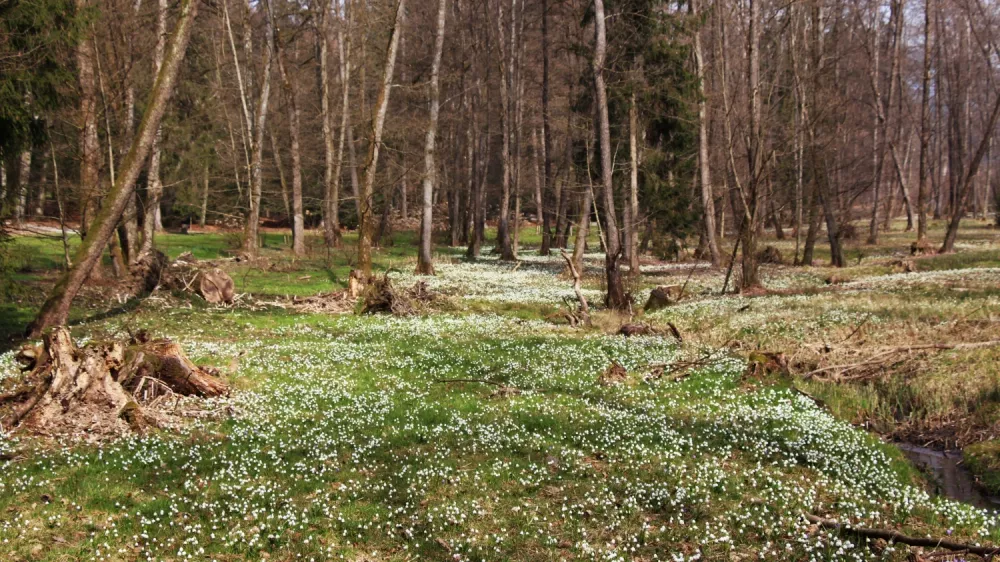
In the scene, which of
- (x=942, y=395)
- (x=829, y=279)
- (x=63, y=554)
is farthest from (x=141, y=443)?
(x=829, y=279)

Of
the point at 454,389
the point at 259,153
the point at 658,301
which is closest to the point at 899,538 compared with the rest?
the point at 454,389

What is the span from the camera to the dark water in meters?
8.88

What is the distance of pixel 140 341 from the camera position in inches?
479

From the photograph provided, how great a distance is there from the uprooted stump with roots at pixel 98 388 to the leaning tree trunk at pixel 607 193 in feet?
48.0

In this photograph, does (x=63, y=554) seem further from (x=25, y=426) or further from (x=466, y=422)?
(x=466, y=422)

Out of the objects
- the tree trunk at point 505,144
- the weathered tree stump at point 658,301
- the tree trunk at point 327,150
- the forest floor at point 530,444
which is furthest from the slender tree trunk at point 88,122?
the tree trunk at point 505,144

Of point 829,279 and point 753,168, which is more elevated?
point 753,168

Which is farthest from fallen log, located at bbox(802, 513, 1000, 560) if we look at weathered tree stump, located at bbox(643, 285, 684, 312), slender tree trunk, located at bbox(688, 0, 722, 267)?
slender tree trunk, located at bbox(688, 0, 722, 267)

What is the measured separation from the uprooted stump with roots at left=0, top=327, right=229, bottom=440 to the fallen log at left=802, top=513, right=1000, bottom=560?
9.03 metres

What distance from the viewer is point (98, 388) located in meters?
10.1

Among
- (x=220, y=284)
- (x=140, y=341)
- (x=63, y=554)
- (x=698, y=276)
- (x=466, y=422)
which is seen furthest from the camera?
(x=698, y=276)

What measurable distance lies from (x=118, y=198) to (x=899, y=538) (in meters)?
14.5

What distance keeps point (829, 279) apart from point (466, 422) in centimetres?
2319

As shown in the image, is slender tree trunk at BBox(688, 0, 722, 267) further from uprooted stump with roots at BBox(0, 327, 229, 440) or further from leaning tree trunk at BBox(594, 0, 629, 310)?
uprooted stump with roots at BBox(0, 327, 229, 440)
